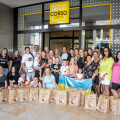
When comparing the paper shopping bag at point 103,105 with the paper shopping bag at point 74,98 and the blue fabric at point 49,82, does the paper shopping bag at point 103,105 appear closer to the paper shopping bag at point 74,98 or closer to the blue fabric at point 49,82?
the paper shopping bag at point 74,98

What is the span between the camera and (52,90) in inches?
154

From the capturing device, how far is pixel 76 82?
4.32m

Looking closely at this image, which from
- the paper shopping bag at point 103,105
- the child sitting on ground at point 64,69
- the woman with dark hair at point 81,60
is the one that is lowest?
the paper shopping bag at point 103,105

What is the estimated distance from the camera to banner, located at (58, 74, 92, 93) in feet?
13.7

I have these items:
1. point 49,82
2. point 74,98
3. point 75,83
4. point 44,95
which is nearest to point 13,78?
point 49,82

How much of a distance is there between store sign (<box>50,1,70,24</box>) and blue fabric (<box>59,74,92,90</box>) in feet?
9.88

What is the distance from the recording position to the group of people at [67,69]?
386 cm

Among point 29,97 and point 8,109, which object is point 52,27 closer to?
point 29,97

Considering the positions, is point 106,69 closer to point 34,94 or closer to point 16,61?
point 34,94

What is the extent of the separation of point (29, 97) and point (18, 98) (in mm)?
303

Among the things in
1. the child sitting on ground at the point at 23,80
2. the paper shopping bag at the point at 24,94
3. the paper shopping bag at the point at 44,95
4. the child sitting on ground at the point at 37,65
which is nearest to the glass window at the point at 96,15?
the child sitting on ground at the point at 37,65

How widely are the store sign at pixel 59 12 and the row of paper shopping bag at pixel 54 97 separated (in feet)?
12.3

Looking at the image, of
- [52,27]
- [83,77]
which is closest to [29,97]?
[83,77]

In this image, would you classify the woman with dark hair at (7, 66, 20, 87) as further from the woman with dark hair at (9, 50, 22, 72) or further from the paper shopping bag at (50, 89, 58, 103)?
the paper shopping bag at (50, 89, 58, 103)
